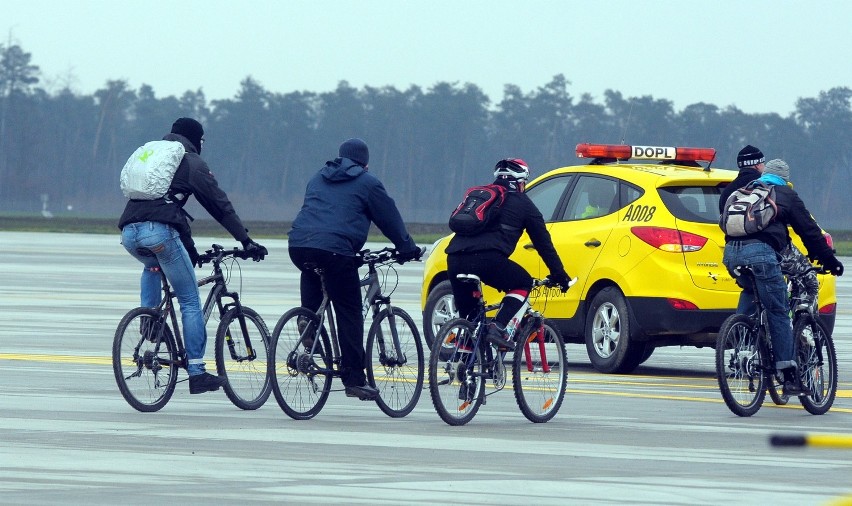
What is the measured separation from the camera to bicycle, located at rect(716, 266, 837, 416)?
11625 millimetres

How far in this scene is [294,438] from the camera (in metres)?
10.0

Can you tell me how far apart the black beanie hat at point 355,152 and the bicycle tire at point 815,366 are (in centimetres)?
305

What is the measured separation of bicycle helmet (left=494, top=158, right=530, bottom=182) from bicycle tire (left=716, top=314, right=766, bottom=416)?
1585mm

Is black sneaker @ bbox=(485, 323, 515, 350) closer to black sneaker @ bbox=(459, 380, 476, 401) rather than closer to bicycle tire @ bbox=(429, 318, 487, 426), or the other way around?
bicycle tire @ bbox=(429, 318, 487, 426)

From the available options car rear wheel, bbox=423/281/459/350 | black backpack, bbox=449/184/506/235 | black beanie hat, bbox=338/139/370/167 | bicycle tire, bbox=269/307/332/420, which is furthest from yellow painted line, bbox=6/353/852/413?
black beanie hat, bbox=338/139/370/167

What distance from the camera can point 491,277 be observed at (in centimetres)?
1121

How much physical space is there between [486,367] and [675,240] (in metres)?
3.66

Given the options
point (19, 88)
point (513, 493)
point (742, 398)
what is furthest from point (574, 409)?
point (19, 88)

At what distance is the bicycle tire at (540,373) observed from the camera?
11016 mm

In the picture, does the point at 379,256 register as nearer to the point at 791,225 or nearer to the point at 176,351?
the point at 176,351

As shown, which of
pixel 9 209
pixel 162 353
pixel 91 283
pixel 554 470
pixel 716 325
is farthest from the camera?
pixel 9 209

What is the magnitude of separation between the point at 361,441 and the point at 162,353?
196 cm

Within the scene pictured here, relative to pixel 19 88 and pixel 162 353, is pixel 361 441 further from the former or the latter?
pixel 19 88

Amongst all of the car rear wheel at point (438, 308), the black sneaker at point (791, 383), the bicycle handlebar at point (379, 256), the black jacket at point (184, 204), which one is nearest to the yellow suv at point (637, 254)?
the car rear wheel at point (438, 308)
